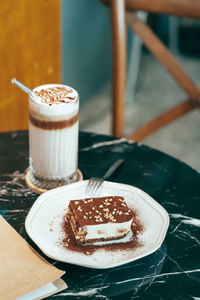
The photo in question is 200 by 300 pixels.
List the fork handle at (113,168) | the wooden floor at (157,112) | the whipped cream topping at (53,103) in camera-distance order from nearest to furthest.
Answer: the whipped cream topping at (53,103)
the fork handle at (113,168)
the wooden floor at (157,112)

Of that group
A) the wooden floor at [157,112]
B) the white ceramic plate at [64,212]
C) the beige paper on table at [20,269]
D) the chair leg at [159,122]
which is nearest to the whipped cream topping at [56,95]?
the white ceramic plate at [64,212]

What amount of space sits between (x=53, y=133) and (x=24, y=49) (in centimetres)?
111

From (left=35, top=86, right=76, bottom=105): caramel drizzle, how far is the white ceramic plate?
20 centimetres

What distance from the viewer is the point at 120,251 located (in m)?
0.95

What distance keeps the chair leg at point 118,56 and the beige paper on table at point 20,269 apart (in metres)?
0.93

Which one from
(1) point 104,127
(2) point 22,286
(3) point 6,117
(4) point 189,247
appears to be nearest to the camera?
(2) point 22,286

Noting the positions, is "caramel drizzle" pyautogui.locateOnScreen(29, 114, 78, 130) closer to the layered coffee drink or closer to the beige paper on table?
the layered coffee drink

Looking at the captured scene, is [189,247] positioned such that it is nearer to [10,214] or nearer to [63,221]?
[63,221]

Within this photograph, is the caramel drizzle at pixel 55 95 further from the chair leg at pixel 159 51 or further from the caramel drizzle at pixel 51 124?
the chair leg at pixel 159 51

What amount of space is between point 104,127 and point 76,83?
1.03ft

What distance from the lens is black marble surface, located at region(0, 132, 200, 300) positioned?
2.92ft

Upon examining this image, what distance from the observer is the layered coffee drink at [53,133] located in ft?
3.49

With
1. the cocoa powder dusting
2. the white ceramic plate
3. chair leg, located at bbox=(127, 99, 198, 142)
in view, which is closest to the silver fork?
the white ceramic plate

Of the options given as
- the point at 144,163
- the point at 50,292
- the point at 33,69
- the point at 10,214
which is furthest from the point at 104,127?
the point at 50,292
